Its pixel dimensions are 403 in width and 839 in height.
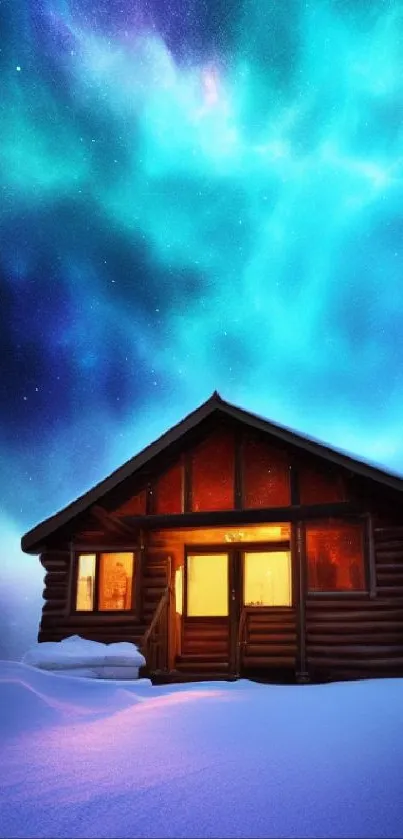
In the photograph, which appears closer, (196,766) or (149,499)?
(196,766)

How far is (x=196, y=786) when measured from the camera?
4.20m

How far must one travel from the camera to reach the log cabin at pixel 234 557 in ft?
47.1

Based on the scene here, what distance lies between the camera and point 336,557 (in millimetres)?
14805

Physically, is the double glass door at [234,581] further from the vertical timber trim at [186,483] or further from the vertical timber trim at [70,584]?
the vertical timber trim at [70,584]

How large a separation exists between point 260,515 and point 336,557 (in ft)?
6.26

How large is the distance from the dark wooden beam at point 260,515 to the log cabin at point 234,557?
0.9 inches

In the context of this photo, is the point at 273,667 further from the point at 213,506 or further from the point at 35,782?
the point at 35,782

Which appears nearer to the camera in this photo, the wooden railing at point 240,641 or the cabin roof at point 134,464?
the wooden railing at point 240,641

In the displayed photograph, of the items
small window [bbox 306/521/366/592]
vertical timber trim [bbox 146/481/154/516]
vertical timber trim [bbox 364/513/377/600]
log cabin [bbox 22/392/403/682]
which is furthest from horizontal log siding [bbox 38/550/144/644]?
vertical timber trim [bbox 364/513/377/600]

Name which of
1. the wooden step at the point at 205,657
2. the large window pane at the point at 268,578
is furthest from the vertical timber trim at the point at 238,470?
the wooden step at the point at 205,657

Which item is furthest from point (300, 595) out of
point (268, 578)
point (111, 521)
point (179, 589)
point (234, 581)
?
point (111, 521)

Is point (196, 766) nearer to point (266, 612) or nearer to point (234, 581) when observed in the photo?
point (266, 612)

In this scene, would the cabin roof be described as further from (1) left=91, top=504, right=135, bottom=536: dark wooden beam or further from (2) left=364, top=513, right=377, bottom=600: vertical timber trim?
(2) left=364, top=513, right=377, bottom=600: vertical timber trim

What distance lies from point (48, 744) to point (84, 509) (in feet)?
34.1
